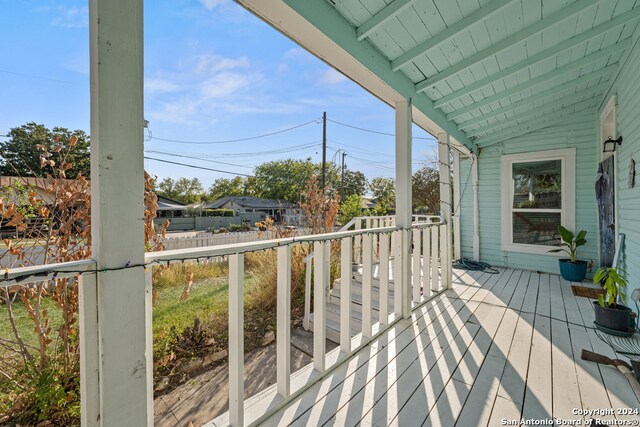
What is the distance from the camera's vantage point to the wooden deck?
5.00 feet

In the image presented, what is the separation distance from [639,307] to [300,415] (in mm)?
3088

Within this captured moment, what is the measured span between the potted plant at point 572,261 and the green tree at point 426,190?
22.8ft

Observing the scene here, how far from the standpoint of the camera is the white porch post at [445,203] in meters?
3.72

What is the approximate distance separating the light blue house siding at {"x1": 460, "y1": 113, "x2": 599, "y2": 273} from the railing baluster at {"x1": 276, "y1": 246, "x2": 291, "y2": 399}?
16.3 ft

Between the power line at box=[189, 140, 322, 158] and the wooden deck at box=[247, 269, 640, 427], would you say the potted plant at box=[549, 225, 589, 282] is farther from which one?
the power line at box=[189, 140, 322, 158]

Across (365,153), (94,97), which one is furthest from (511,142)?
(365,153)

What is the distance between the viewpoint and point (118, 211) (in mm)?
935

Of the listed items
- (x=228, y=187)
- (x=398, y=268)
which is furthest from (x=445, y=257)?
(x=228, y=187)

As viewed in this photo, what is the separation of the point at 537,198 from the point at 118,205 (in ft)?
19.1

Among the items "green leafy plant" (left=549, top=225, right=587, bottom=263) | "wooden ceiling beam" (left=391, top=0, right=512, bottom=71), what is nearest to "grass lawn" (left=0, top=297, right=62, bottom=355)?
"wooden ceiling beam" (left=391, top=0, right=512, bottom=71)

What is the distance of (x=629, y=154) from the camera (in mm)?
2734

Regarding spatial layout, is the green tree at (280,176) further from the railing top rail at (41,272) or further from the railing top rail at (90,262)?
the railing top rail at (41,272)

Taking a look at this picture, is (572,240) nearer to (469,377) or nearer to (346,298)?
(469,377)

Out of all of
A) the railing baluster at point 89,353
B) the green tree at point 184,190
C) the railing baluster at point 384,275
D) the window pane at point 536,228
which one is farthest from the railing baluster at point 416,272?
the green tree at point 184,190
